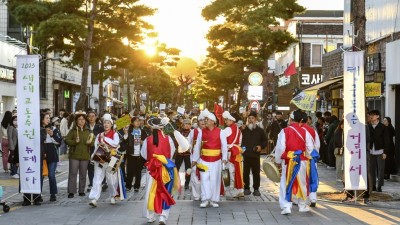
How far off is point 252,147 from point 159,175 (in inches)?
180

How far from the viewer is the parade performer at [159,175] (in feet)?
37.6

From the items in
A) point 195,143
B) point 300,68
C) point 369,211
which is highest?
point 300,68

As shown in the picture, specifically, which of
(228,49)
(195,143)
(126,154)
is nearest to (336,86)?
(126,154)

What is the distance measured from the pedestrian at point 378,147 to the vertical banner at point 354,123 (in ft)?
6.32

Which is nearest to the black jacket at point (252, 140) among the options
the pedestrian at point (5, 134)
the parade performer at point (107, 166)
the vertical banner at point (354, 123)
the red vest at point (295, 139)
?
the vertical banner at point (354, 123)

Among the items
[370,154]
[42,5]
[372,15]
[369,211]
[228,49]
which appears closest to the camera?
[369,211]

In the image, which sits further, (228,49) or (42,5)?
(228,49)

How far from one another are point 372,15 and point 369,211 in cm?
1336

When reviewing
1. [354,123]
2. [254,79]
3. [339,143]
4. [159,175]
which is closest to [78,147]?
[159,175]

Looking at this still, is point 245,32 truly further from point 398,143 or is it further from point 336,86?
point 398,143

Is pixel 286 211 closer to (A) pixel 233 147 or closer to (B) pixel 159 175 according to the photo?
(B) pixel 159 175

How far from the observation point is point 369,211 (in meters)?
13.1

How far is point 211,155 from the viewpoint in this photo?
1373cm

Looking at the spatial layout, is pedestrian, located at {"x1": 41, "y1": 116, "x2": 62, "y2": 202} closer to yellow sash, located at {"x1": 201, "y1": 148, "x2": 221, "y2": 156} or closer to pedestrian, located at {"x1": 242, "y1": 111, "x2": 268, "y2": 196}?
yellow sash, located at {"x1": 201, "y1": 148, "x2": 221, "y2": 156}
